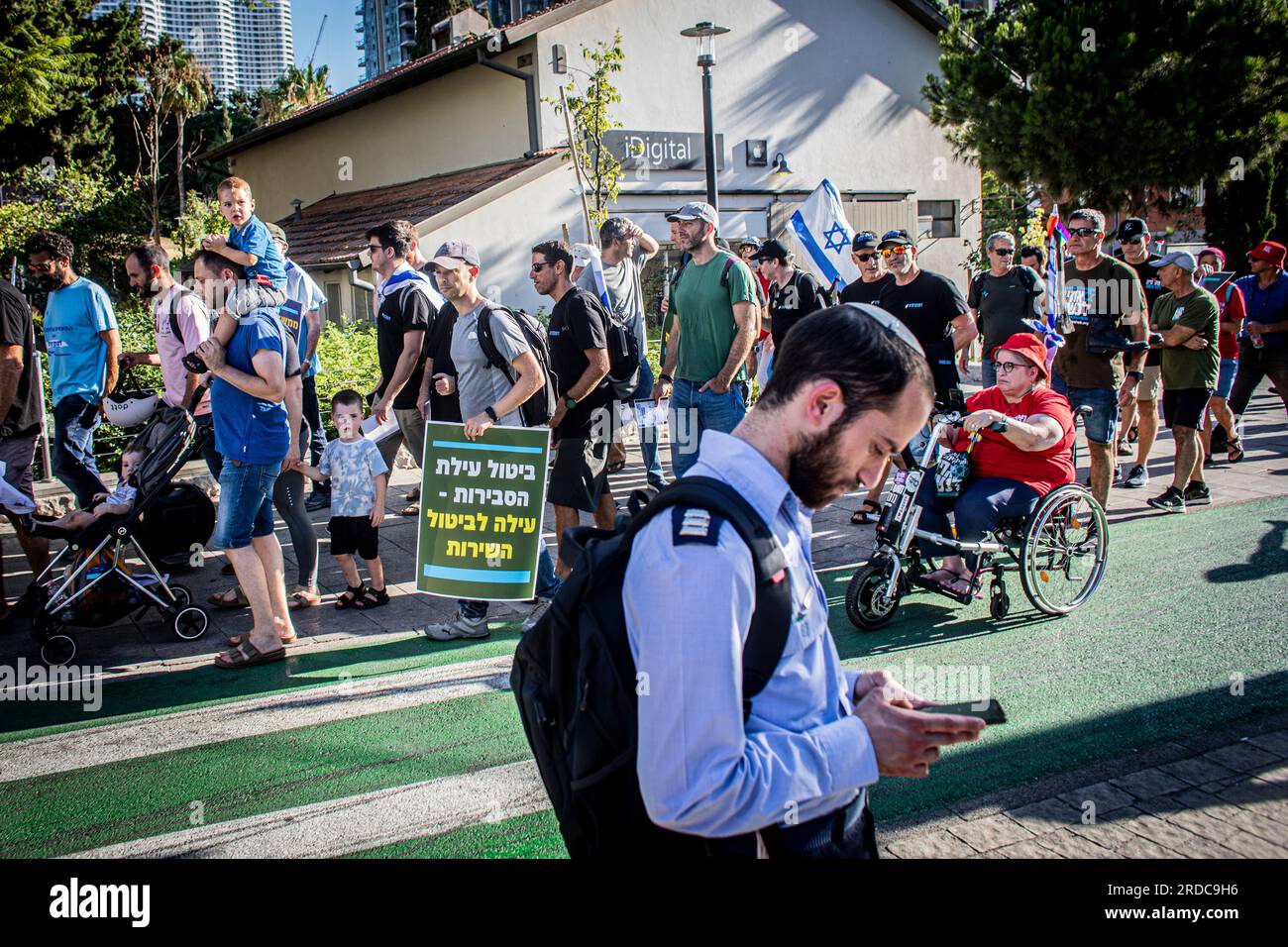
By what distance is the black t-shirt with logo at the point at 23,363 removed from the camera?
649 centimetres

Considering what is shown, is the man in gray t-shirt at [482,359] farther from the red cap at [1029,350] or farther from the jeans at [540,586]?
the red cap at [1029,350]

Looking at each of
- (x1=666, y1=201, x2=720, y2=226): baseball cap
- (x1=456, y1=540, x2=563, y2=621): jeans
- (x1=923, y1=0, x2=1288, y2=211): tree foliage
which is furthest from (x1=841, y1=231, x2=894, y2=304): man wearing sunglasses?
(x1=923, y1=0, x2=1288, y2=211): tree foliage

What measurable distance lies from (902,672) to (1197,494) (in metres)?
4.89

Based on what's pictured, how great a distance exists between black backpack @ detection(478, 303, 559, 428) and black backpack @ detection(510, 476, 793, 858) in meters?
4.10

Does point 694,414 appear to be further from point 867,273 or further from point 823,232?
point 823,232

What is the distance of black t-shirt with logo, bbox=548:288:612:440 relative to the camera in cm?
643

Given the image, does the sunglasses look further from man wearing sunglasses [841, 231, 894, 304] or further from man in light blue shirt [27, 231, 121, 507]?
man in light blue shirt [27, 231, 121, 507]

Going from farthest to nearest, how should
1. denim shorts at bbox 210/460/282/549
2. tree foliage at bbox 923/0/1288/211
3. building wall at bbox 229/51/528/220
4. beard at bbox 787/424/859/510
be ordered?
tree foliage at bbox 923/0/1288/211
building wall at bbox 229/51/528/220
denim shorts at bbox 210/460/282/549
beard at bbox 787/424/859/510

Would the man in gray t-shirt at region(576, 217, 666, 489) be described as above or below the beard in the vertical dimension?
above

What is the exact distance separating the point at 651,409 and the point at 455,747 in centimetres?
407

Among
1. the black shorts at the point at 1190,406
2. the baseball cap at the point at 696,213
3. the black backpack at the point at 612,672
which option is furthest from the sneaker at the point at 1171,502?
the black backpack at the point at 612,672

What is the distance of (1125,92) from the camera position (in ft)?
69.9

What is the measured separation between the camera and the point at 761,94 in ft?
69.9
